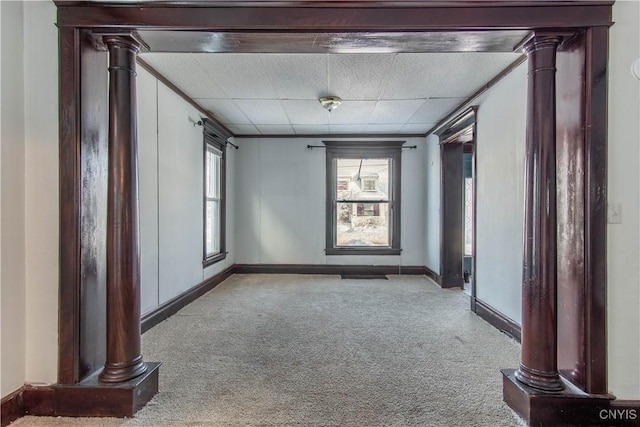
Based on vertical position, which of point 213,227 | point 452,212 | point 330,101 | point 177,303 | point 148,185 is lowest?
point 177,303

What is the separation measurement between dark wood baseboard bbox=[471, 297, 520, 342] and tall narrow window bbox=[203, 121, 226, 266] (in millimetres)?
3284

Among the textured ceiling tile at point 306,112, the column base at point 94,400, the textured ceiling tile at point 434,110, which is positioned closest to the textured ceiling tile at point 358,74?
the textured ceiling tile at point 306,112

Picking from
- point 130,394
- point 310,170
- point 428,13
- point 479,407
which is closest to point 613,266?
point 479,407

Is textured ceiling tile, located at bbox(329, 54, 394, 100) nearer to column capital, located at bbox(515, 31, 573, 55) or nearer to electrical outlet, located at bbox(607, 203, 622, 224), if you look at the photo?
column capital, located at bbox(515, 31, 573, 55)

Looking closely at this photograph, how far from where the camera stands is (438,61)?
2881 millimetres

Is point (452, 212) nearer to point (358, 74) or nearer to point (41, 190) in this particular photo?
point (358, 74)

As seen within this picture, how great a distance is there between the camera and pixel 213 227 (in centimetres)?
515

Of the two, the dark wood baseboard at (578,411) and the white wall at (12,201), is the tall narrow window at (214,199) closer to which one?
the white wall at (12,201)

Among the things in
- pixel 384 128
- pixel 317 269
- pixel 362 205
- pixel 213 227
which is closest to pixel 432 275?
pixel 362 205

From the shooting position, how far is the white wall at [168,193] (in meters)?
3.06

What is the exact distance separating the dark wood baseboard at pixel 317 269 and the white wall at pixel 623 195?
411 cm

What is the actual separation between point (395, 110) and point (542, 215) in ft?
9.33

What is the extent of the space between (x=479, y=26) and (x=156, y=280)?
3187 mm

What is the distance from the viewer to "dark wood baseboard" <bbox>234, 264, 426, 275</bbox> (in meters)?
5.88
